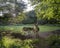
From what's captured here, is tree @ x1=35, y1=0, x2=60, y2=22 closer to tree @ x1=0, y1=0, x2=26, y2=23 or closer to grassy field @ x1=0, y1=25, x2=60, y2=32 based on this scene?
grassy field @ x1=0, y1=25, x2=60, y2=32

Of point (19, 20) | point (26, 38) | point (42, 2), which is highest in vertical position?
point (42, 2)

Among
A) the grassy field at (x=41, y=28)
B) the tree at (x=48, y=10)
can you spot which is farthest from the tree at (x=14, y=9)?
the tree at (x=48, y=10)

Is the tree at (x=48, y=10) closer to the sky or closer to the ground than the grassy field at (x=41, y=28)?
closer to the sky

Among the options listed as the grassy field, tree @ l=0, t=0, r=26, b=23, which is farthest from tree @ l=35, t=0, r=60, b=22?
tree @ l=0, t=0, r=26, b=23

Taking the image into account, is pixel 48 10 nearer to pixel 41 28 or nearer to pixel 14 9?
pixel 41 28

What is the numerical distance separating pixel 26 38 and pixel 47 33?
409 mm

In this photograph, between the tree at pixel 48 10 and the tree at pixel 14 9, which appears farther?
the tree at pixel 14 9

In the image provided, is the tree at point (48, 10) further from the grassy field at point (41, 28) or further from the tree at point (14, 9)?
the tree at point (14, 9)

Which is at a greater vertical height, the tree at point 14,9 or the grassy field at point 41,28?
the tree at point 14,9

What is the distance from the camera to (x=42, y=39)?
9.55 feet

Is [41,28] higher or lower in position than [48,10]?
lower

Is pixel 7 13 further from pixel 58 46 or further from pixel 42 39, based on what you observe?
pixel 58 46

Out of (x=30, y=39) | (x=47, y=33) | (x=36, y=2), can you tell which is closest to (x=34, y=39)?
(x=30, y=39)

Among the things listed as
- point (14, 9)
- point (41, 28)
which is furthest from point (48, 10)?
point (14, 9)
